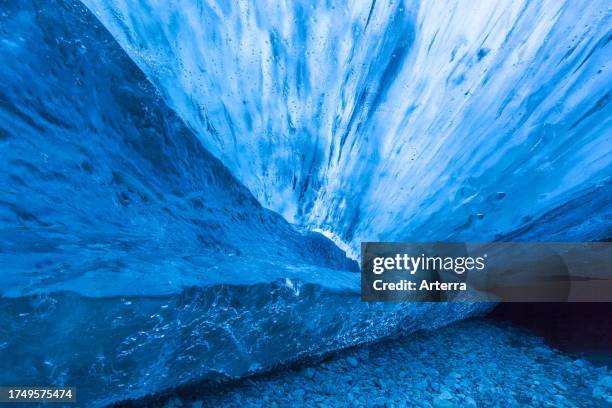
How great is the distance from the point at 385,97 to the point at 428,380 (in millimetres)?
2465

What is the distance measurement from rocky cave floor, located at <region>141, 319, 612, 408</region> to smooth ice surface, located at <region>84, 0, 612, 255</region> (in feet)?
3.97

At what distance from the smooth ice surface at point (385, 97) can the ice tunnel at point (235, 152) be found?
0.04ft

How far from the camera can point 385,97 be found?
81.7 inches

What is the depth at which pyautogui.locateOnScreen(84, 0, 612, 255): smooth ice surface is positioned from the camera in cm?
170

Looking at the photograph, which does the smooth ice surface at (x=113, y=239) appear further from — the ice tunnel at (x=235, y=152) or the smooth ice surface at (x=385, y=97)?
the smooth ice surface at (x=385, y=97)

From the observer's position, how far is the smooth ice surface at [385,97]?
66.7 inches

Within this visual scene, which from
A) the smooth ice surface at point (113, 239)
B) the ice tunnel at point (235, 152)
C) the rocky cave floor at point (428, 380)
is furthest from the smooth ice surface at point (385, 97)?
the rocky cave floor at point (428, 380)

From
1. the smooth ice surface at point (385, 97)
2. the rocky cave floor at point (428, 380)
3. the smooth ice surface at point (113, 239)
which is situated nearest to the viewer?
the smooth ice surface at point (113, 239)

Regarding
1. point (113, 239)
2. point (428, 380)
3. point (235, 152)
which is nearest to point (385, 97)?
point (235, 152)

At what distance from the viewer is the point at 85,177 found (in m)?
1.61

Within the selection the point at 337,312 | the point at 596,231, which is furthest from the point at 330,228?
the point at 596,231

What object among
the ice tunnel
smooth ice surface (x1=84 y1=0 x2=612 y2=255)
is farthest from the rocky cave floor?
smooth ice surface (x1=84 y1=0 x2=612 y2=255)

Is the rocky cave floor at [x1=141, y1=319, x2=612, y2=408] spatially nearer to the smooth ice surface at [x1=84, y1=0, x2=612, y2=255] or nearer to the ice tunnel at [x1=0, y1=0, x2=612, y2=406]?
the ice tunnel at [x1=0, y1=0, x2=612, y2=406]

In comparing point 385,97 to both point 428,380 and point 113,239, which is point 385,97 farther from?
point 428,380
